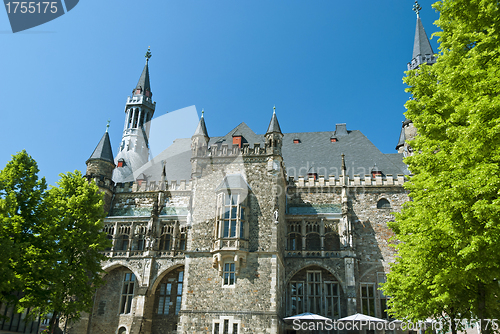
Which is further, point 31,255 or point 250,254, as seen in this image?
point 250,254

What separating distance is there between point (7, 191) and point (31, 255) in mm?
3026

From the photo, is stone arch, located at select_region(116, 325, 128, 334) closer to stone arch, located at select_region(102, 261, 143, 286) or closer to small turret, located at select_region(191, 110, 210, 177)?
stone arch, located at select_region(102, 261, 143, 286)

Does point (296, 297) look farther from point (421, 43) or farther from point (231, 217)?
point (421, 43)

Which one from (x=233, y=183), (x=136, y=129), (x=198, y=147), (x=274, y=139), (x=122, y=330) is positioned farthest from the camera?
(x=136, y=129)

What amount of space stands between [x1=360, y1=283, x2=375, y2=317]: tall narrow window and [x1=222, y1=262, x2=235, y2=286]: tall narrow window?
10.3m

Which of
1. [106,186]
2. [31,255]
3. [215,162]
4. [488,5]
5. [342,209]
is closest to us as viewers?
[488,5]

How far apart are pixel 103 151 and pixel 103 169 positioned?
173 centimetres

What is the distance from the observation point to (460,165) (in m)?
11.2

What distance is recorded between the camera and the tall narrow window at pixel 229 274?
79.0 ft

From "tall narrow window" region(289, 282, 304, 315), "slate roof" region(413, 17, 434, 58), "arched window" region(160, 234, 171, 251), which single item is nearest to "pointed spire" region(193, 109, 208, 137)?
"arched window" region(160, 234, 171, 251)

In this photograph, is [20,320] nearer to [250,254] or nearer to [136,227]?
[136,227]

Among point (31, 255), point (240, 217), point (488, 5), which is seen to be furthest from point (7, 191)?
point (488, 5)

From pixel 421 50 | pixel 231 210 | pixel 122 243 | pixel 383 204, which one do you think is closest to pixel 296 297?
pixel 231 210

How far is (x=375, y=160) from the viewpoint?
33688mm
